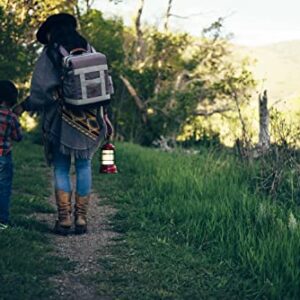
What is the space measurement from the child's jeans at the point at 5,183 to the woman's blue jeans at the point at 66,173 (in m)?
0.39

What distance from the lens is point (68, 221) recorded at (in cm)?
459

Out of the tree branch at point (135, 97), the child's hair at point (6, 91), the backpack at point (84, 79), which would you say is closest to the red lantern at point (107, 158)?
the backpack at point (84, 79)

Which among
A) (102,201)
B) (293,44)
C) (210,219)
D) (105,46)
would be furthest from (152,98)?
(293,44)

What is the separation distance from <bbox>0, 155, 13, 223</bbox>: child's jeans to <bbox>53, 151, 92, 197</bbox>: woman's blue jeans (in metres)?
0.39

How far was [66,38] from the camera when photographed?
14.5ft

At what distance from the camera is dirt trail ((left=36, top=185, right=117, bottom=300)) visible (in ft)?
10.7

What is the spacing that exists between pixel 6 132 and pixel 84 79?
2.73 ft

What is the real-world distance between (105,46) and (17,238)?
650 inches

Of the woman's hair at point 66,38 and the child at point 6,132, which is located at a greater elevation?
the woman's hair at point 66,38

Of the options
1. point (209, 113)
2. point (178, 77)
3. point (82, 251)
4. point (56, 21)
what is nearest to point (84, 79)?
point (56, 21)

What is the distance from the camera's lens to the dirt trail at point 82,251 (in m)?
3.28

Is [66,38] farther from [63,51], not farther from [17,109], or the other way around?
[17,109]

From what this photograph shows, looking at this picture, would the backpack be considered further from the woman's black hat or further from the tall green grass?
the tall green grass

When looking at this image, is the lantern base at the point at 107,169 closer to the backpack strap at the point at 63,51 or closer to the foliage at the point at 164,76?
the backpack strap at the point at 63,51
